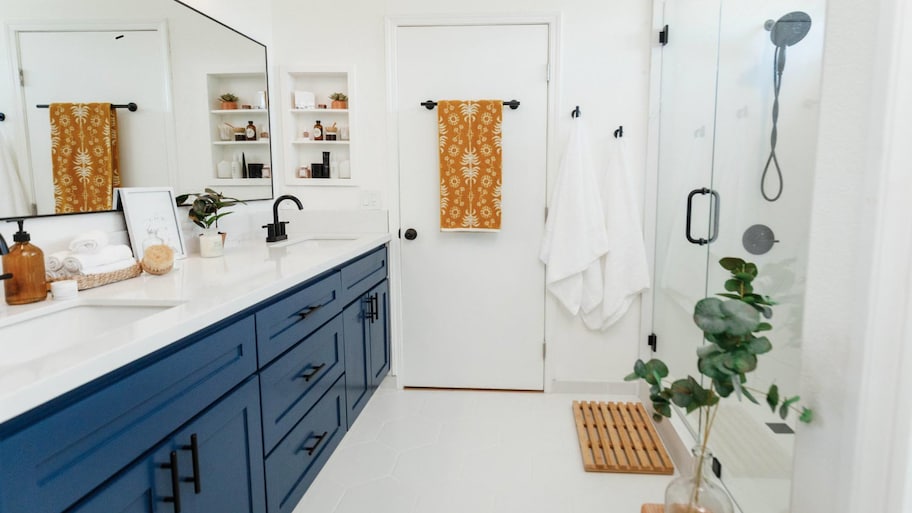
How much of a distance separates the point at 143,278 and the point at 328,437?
0.90 meters

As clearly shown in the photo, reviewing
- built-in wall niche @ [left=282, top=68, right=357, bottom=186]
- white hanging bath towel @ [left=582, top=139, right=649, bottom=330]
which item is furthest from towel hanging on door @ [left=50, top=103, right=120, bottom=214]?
white hanging bath towel @ [left=582, top=139, right=649, bottom=330]

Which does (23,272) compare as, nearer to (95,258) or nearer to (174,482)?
(95,258)

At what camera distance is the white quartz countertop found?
81 centimetres

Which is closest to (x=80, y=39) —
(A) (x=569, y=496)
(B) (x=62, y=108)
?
(B) (x=62, y=108)

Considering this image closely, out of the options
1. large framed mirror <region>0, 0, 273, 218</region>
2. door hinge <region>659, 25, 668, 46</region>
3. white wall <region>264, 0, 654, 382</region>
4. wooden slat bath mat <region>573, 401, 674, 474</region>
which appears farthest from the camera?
white wall <region>264, 0, 654, 382</region>

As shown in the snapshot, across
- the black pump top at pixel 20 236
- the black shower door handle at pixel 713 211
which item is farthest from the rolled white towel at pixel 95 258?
the black shower door handle at pixel 713 211

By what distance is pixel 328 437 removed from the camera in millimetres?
2043

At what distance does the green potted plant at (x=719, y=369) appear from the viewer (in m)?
0.95

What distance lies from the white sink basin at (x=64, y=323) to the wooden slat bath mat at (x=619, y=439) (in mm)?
1789

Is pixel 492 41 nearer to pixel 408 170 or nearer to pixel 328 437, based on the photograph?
pixel 408 170

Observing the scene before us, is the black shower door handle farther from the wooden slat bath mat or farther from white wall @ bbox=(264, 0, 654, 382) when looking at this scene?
the wooden slat bath mat

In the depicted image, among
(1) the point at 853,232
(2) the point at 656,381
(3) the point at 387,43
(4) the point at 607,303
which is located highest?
(3) the point at 387,43

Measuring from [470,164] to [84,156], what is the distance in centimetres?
170

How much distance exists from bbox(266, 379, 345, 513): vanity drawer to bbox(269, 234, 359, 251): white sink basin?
0.67m
